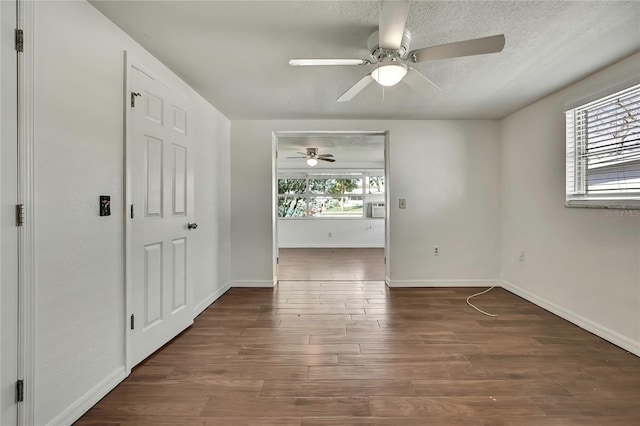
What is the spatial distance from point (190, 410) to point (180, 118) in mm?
2126

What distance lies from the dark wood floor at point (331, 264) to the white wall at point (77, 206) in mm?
2671

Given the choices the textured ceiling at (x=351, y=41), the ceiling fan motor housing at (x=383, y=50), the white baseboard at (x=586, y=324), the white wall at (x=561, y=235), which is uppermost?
the textured ceiling at (x=351, y=41)

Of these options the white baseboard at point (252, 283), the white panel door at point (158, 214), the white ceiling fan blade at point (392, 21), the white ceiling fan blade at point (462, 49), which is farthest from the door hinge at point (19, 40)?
the white baseboard at point (252, 283)

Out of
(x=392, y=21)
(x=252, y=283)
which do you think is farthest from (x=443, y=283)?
(x=392, y=21)

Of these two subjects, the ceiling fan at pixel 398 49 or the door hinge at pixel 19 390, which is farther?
the ceiling fan at pixel 398 49

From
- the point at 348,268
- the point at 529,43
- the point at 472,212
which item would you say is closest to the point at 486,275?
the point at 472,212

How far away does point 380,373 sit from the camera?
178 cm

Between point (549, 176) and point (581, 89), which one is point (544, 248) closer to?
point (549, 176)

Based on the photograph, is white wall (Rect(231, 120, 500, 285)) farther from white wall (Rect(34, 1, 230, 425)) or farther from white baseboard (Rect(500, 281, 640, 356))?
white wall (Rect(34, 1, 230, 425))

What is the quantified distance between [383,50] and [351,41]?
0.30 meters

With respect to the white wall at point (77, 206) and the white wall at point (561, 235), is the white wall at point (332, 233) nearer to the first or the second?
the white wall at point (561, 235)

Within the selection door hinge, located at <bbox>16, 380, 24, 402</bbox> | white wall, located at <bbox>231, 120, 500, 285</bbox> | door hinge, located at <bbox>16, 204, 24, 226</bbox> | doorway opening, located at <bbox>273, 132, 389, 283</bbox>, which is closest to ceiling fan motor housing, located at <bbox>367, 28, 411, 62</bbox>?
white wall, located at <bbox>231, 120, 500, 285</bbox>

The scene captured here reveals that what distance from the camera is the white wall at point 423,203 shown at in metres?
3.62

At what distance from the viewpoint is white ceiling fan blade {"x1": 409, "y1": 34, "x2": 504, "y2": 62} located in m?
1.44
